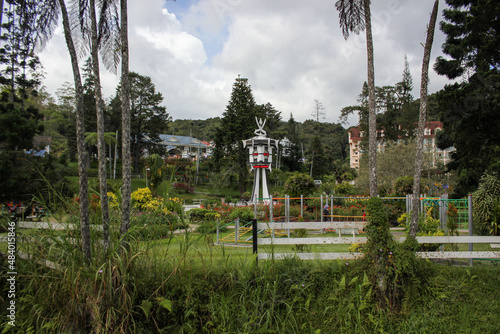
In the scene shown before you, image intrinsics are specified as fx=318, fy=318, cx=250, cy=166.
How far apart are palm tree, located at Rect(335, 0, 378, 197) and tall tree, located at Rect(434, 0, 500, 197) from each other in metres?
10.7

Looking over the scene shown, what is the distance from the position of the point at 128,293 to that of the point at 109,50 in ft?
13.0

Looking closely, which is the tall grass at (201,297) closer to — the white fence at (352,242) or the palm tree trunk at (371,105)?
the white fence at (352,242)

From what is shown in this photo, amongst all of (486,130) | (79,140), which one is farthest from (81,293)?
(486,130)

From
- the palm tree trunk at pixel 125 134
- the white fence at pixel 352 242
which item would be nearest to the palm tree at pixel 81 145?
the palm tree trunk at pixel 125 134

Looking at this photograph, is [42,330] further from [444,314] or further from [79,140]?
[444,314]

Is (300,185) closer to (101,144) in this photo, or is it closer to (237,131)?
(101,144)

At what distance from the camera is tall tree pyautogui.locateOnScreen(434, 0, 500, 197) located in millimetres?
14055

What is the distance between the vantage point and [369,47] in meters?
6.18

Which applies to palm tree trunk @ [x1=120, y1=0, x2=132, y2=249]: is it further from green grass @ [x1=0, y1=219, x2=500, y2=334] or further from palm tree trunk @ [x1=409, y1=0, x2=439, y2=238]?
palm tree trunk @ [x1=409, y1=0, x2=439, y2=238]

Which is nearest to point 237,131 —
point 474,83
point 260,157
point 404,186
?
point 260,157

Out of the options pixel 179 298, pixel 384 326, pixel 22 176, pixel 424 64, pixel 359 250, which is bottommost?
pixel 384 326

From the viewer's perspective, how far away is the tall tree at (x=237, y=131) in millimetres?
35719

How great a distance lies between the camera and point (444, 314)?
4559mm

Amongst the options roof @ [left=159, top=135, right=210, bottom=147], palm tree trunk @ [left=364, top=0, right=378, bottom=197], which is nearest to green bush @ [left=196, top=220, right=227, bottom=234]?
palm tree trunk @ [left=364, top=0, right=378, bottom=197]
